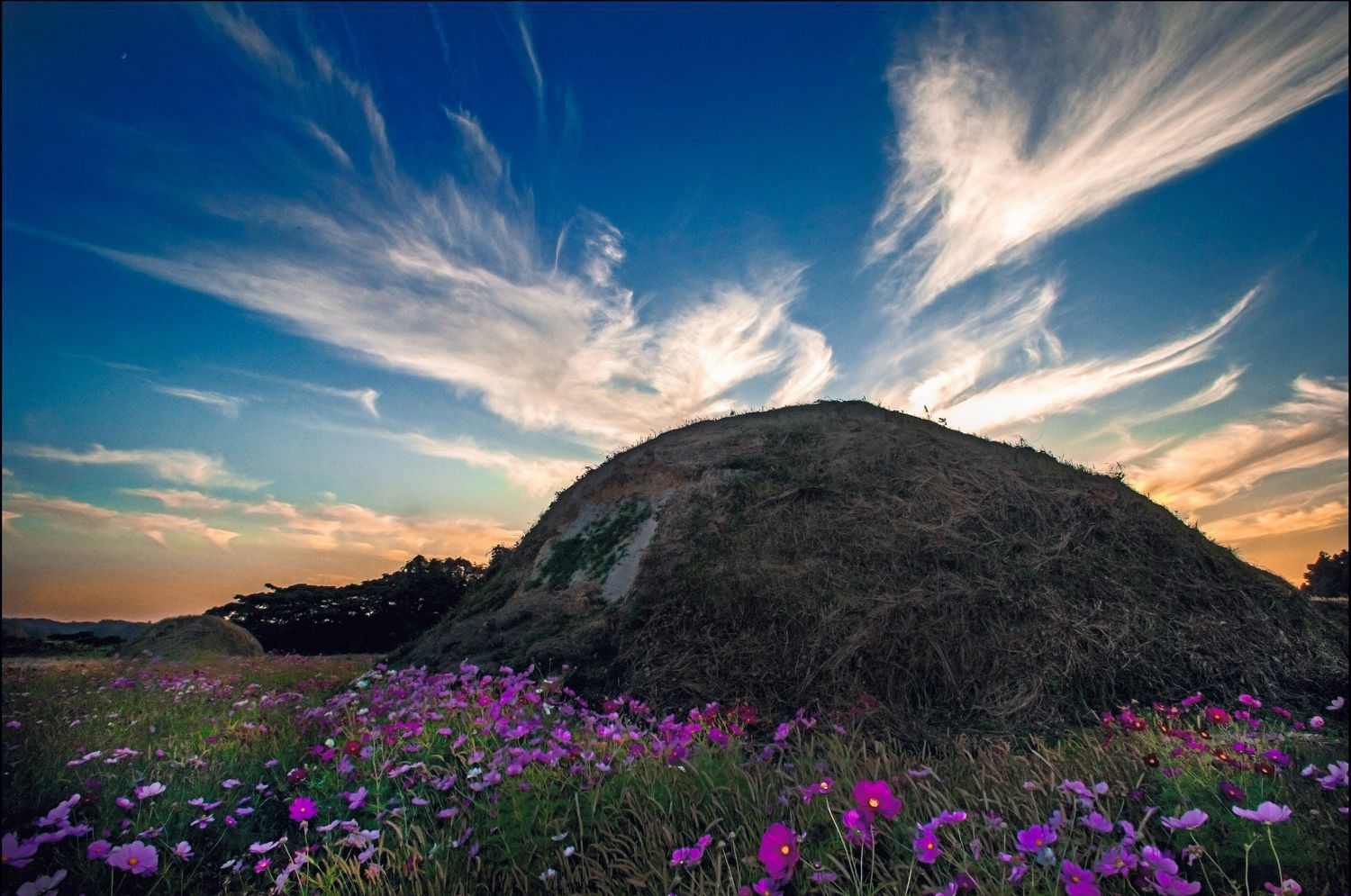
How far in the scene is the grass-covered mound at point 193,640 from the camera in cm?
1409

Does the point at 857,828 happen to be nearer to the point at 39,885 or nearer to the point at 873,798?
the point at 873,798

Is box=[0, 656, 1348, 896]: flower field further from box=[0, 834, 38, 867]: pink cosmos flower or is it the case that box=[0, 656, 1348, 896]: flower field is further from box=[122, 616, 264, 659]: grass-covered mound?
box=[122, 616, 264, 659]: grass-covered mound

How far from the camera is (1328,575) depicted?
19766 mm

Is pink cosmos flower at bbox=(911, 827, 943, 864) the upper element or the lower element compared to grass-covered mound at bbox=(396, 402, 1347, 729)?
→ lower

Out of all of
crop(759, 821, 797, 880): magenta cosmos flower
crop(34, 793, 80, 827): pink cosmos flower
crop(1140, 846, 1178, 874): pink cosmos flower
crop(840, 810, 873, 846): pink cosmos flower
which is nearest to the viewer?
crop(1140, 846, 1178, 874): pink cosmos flower

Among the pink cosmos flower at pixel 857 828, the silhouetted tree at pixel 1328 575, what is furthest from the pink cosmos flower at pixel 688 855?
the silhouetted tree at pixel 1328 575

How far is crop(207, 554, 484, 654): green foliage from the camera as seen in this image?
15.7 m

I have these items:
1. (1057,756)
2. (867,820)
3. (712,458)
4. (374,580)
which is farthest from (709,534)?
(374,580)

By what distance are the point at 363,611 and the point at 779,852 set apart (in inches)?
646

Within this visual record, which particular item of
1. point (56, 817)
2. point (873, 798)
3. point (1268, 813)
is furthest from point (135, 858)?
point (1268, 813)

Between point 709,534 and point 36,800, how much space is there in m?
5.90

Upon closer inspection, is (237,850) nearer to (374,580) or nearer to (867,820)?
(867,820)

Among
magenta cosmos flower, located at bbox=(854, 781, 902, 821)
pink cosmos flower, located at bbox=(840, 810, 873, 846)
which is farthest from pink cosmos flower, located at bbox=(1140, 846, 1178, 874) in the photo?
pink cosmos flower, located at bbox=(840, 810, 873, 846)

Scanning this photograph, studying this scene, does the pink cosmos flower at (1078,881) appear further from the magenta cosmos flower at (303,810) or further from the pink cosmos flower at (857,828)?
the magenta cosmos flower at (303,810)
